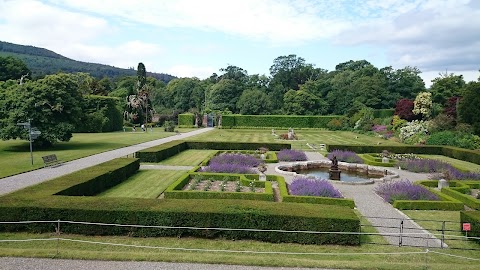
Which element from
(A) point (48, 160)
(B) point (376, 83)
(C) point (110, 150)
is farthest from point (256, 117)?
(A) point (48, 160)

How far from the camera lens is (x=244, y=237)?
9875 millimetres

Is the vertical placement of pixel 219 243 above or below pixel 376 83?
below

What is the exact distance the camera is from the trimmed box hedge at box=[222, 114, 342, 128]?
202 feet

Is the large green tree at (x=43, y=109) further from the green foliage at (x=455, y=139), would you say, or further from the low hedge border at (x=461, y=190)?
the green foliage at (x=455, y=139)

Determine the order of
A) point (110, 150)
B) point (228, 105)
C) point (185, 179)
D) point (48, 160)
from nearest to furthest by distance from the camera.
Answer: point (185, 179) < point (48, 160) < point (110, 150) < point (228, 105)

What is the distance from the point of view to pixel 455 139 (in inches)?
1241

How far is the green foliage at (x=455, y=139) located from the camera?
97.9 ft

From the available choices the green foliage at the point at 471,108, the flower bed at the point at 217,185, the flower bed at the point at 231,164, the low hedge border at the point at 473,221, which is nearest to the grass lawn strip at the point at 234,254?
the low hedge border at the point at 473,221

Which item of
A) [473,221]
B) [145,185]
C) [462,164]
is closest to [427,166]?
[462,164]

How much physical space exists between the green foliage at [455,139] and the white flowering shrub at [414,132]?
1.70m

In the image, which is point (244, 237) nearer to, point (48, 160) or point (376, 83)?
point (48, 160)

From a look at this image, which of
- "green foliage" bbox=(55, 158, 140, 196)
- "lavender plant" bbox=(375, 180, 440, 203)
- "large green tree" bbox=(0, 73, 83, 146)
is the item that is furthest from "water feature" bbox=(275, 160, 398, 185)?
"large green tree" bbox=(0, 73, 83, 146)

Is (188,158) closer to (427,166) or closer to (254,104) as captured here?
(427,166)

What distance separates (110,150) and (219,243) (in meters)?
19.8
